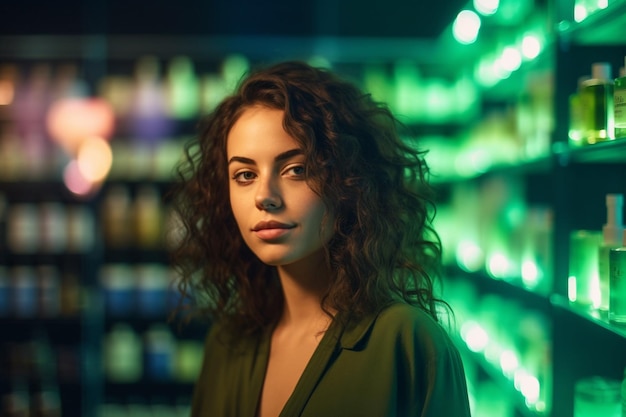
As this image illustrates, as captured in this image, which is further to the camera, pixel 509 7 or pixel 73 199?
pixel 73 199

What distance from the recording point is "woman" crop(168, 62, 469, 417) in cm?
114

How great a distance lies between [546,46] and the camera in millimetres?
2055

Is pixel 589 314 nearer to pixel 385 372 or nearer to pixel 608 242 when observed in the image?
pixel 608 242

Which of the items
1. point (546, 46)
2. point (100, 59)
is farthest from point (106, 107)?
point (546, 46)

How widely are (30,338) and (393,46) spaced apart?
2.86 metres

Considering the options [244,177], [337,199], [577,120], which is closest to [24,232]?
[244,177]

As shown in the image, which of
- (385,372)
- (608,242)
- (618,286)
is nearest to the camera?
(385,372)

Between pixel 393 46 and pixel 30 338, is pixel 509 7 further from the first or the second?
pixel 30 338

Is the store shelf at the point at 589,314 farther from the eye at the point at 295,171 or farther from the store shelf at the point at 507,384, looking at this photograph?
the eye at the point at 295,171

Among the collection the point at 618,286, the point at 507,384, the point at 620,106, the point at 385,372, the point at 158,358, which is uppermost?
the point at 620,106

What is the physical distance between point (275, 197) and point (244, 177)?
0.10 m

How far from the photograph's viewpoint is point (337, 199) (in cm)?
121

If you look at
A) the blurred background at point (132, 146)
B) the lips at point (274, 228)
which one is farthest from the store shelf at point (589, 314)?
the blurred background at point (132, 146)

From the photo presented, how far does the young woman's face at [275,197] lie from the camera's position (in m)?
1.18
